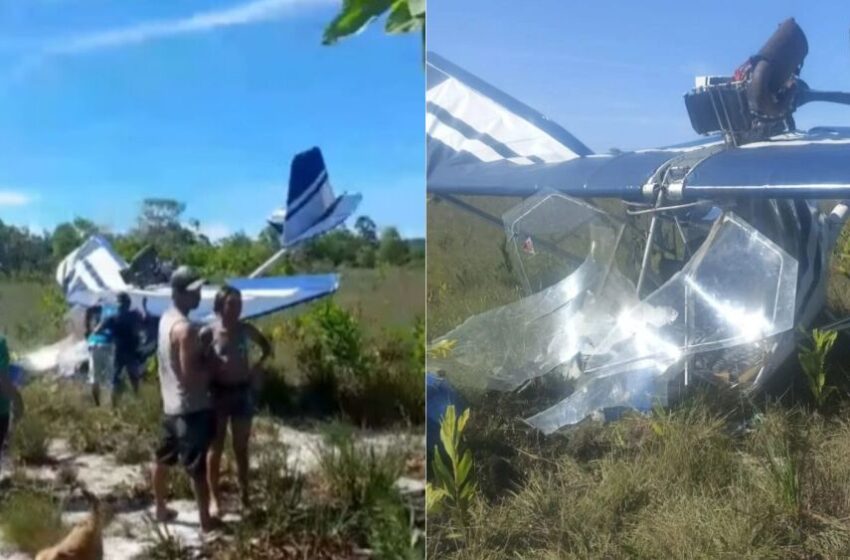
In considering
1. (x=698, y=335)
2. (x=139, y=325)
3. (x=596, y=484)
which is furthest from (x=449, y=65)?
(x=139, y=325)

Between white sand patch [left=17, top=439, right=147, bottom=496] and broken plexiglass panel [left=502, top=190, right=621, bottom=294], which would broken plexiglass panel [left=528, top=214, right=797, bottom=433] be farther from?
white sand patch [left=17, top=439, right=147, bottom=496]

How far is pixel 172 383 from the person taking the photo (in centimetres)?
288

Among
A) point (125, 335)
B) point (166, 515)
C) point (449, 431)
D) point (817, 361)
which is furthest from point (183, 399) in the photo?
point (817, 361)

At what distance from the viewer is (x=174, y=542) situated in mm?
2967

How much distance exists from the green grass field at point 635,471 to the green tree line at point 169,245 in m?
0.82

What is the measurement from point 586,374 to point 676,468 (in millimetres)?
248

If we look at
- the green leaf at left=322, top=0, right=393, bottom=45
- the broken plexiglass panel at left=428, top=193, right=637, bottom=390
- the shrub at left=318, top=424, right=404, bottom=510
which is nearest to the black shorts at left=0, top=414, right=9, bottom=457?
the shrub at left=318, top=424, right=404, bottom=510

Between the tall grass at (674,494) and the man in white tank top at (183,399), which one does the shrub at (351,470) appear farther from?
the tall grass at (674,494)

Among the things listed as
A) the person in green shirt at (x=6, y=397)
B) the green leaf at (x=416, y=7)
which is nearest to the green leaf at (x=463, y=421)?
the green leaf at (x=416, y=7)

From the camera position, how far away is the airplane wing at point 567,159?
5.77 feet

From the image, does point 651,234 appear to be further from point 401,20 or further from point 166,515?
point 166,515

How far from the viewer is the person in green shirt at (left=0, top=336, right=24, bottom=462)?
289cm

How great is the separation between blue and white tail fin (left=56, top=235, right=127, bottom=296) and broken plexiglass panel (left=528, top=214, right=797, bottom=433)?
1483 millimetres

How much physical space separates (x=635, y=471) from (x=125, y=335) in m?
1.64
